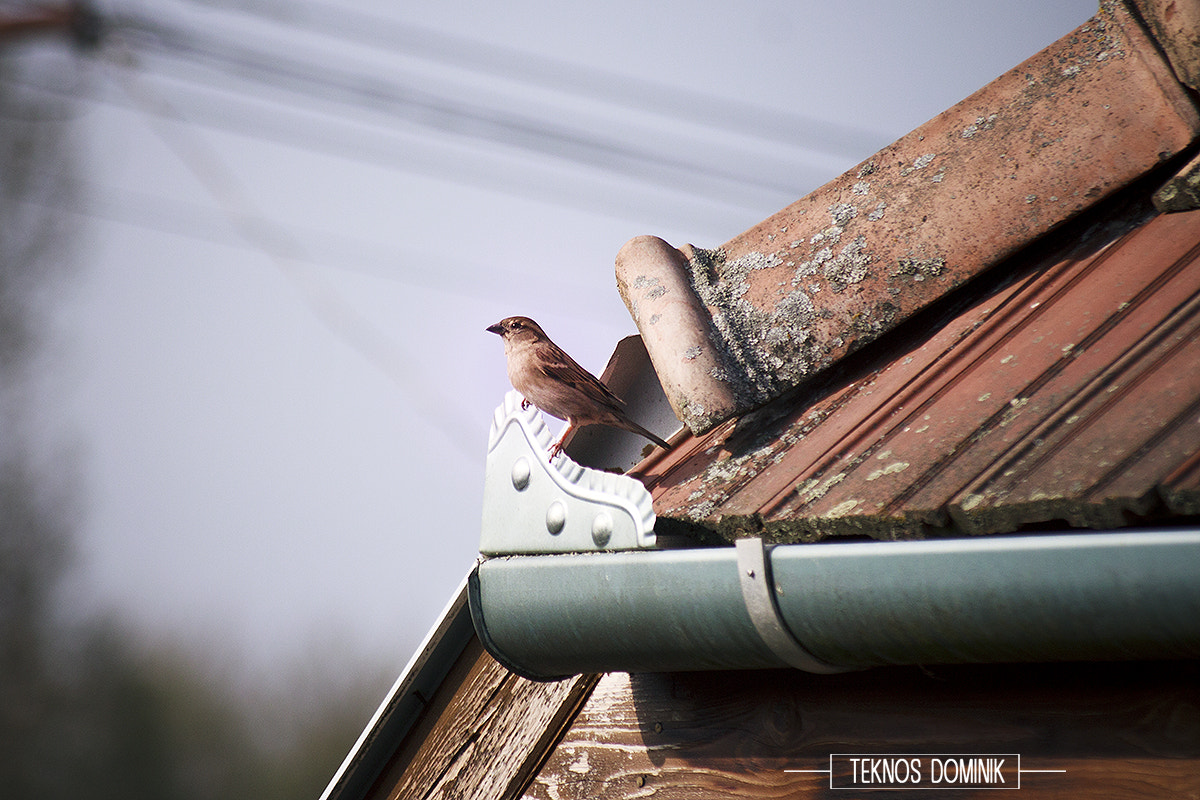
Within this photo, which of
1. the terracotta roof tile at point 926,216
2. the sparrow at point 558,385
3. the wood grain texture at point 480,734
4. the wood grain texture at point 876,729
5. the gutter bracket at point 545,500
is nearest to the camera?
the wood grain texture at point 876,729

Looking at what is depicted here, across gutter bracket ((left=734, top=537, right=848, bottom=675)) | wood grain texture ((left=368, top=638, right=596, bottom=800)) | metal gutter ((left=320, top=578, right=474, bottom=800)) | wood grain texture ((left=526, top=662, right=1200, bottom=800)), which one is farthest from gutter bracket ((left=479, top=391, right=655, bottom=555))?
metal gutter ((left=320, top=578, right=474, bottom=800))

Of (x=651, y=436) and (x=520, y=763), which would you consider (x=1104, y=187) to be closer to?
(x=651, y=436)

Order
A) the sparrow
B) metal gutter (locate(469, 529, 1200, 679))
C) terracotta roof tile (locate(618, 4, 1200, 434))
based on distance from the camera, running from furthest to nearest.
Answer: the sparrow
terracotta roof tile (locate(618, 4, 1200, 434))
metal gutter (locate(469, 529, 1200, 679))

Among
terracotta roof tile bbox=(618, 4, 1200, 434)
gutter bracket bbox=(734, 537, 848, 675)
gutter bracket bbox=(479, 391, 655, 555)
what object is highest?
terracotta roof tile bbox=(618, 4, 1200, 434)

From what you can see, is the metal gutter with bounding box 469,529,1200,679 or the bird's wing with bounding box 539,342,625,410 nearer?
the metal gutter with bounding box 469,529,1200,679

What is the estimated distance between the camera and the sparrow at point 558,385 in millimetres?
2424

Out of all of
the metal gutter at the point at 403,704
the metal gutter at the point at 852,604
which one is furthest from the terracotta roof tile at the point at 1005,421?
the metal gutter at the point at 403,704

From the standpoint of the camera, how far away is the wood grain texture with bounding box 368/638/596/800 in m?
2.21

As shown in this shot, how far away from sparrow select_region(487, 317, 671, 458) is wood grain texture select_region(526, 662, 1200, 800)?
1.98ft

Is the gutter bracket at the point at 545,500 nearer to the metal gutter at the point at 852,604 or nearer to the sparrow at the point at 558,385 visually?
the metal gutter at the point at 852,604

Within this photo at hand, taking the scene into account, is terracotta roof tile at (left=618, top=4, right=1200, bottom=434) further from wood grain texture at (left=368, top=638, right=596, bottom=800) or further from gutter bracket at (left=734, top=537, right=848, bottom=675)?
wood grain texture at (left=368, top=638, right=596, bottom=800)

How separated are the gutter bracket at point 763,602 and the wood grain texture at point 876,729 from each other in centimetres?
25

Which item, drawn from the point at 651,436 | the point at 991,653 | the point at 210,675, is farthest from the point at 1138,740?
the point at 210,675

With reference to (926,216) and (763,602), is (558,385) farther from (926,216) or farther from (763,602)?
(763,602)
